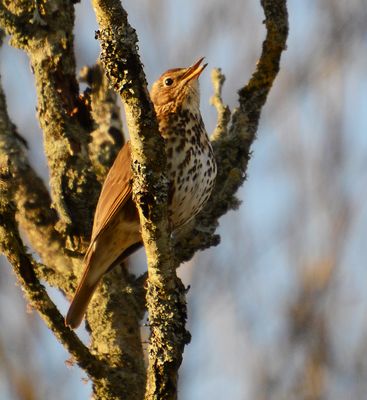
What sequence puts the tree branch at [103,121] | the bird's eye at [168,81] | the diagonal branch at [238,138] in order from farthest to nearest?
1. the bird's eye at [168,81]
2. the tree branch at [103,121]
3. the diagonal branch at [238,138]

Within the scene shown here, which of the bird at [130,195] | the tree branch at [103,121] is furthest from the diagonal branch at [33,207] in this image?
the tree branch at [103,121]

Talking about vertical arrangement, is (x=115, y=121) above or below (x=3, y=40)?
below

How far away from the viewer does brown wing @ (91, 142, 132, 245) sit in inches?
156

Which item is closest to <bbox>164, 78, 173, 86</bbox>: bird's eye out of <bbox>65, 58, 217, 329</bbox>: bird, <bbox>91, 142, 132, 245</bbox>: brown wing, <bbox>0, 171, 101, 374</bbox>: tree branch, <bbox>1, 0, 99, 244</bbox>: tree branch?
<bbox>65, 58, 217, 329</bbox>: bird

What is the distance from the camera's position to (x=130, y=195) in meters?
4.07

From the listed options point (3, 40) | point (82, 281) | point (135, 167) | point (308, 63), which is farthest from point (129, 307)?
point (308, 63)

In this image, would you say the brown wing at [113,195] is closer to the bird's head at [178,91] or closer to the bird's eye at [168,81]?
the bird's head at [178,91]

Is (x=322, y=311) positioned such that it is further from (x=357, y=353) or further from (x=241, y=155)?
(x=241, y=155)

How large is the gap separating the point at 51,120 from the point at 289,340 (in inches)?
81.7

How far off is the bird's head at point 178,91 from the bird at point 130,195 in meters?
0.03

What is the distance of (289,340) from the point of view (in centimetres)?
504

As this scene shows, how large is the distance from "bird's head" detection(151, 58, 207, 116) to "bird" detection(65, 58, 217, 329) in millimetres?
26

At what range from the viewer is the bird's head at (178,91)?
4547 millimetres

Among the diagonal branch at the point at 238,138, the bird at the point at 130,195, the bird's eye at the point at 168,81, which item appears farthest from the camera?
the bird's eye at the point at 168,81
